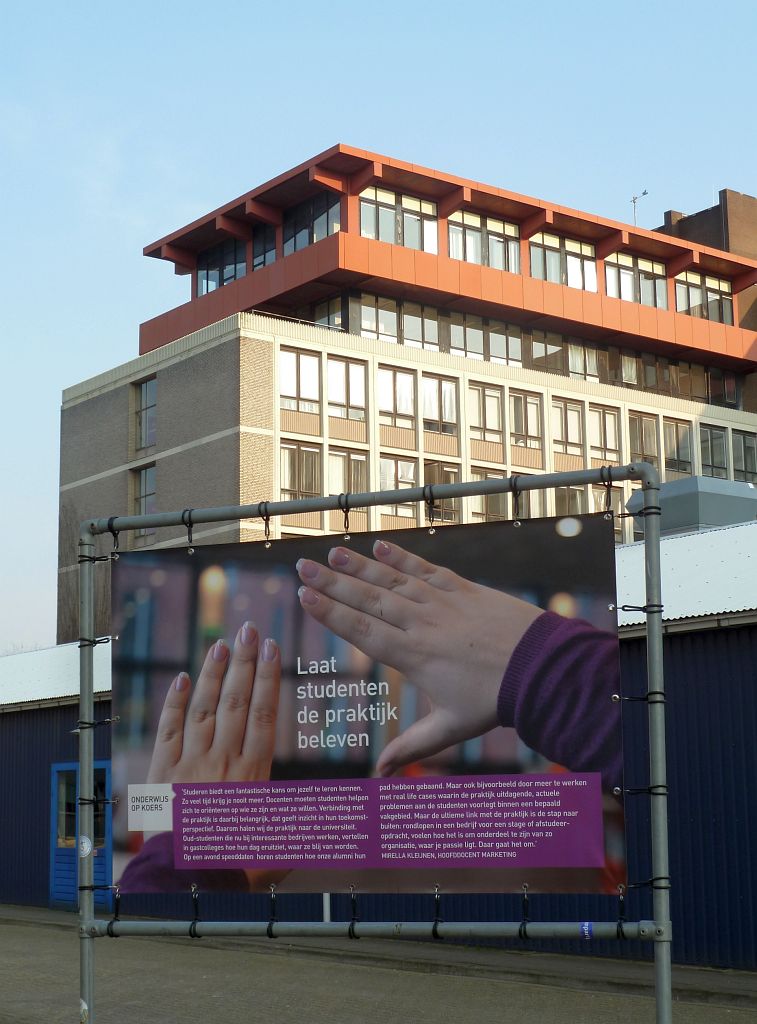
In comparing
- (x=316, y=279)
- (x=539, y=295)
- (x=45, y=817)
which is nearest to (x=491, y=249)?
(x=539, y=295)

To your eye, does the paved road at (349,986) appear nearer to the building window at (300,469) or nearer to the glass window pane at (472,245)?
the building window at (300,469)

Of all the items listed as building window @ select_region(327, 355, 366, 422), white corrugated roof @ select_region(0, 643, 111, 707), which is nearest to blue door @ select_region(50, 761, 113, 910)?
white corrugated roof @ select_region(0, 643, 111, 707)

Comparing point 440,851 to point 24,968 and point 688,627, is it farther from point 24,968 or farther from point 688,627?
point 24,968

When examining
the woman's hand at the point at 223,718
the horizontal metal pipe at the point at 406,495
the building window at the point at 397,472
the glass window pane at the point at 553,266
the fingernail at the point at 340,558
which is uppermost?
the glass window pane at the point at 553,266

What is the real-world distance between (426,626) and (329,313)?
172 feet

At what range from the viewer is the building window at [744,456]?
226 ft

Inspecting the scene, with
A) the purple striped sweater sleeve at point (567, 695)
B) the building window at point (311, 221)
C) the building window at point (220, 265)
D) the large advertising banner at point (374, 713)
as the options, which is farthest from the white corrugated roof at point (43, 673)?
the building window at point (220, 265)

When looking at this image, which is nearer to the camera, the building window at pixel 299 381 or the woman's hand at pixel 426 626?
the woman's hand at pixel 426 626

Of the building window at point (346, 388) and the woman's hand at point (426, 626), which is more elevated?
the building window at point (346, 388)

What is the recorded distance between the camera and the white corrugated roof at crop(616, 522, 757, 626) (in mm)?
14938

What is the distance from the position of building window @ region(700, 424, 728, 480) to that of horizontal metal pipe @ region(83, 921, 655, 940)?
202 feet

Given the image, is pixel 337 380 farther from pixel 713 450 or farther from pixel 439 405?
pixel 713 450

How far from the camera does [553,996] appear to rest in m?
13.5

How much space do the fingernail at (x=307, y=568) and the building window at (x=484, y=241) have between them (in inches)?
2118
